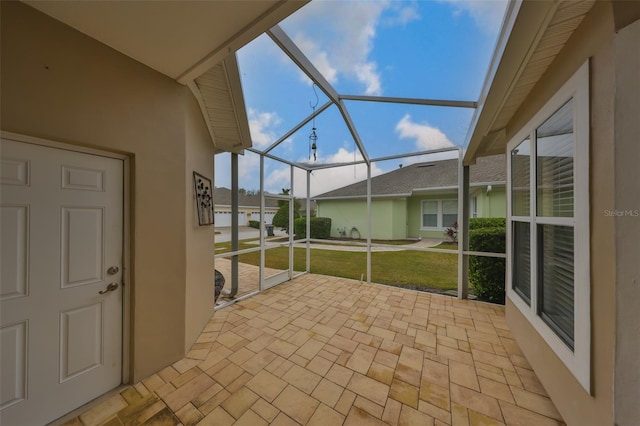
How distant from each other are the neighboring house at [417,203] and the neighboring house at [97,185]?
431 centimetres

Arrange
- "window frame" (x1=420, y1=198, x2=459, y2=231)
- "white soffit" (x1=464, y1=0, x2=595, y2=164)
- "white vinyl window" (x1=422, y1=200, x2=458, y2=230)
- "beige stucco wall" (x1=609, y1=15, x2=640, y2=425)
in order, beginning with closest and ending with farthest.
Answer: "beige stucco wall" (x1=609, y1=15, x2=640, y2=425) < "white soffit" (x1=464, y1=0, x2=595, y2=164) < "white vinyl window" (x1=422, y1=200, x2=458, y2=230) < "window frame" (x1=420, y1=198, x2=459, y2=231)

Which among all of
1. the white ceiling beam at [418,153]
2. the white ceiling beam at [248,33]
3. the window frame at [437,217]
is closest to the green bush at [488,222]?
the window frame at [437,217]

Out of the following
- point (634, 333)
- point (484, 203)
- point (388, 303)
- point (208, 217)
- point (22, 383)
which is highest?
point (484, 203)

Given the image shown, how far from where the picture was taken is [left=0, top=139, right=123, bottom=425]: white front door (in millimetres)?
1459

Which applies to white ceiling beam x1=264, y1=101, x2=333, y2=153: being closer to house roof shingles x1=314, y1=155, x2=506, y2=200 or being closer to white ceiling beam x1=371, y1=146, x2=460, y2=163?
white ceiling beam x1=371, y1=146, x2=460, y2=163

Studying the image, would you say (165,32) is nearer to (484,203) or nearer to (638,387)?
(638,387)

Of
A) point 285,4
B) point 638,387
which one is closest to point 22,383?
point 285,4

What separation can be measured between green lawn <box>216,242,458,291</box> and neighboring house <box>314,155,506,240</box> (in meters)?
0.89

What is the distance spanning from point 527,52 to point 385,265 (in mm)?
5764

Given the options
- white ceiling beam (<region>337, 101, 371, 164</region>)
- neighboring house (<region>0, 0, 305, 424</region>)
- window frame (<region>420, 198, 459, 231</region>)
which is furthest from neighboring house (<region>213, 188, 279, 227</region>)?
window frame (<region>420, 198, 459, 231</region>)

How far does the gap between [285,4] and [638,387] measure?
2.82m

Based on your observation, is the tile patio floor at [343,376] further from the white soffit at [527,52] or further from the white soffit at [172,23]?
the white soffit at [172,23]

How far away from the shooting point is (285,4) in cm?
138

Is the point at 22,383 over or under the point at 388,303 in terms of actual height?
over
